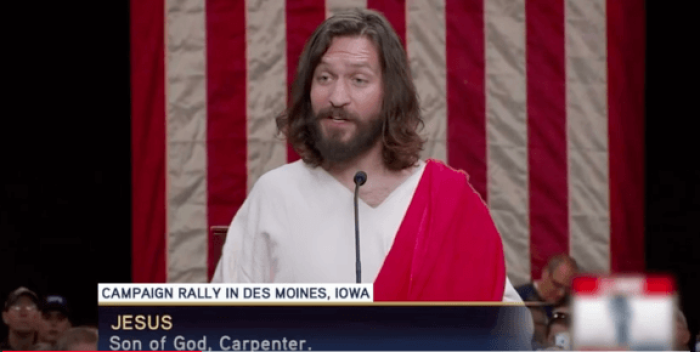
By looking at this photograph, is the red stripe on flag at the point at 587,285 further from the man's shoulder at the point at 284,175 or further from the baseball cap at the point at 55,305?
the baseball cap at the point at 55,305

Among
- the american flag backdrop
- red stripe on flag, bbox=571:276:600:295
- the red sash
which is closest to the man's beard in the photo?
the red sash

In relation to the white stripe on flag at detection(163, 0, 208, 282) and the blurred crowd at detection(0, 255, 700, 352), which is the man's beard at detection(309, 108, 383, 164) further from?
the white stripe on flag at detection(163, 0, 208, 282)

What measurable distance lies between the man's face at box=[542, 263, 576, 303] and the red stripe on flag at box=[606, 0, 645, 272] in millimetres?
457

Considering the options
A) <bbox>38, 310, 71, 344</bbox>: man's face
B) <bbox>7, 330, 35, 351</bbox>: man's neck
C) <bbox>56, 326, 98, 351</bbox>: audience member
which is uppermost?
<bbox>56, 326, 98, 351</bbox>: audience member

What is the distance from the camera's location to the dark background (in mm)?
4230

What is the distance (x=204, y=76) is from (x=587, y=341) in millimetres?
3441

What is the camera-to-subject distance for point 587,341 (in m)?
0.84

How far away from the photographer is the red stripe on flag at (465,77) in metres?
4.14

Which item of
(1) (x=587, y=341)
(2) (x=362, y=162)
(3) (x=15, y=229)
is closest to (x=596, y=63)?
(2) (x=362, y=162)

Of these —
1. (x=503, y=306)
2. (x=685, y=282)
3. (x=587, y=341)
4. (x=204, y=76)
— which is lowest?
(x=685, y=282)

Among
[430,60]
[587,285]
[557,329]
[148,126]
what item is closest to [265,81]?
[148,126]

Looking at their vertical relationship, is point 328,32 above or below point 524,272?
above

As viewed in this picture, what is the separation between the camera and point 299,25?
13.6 ft

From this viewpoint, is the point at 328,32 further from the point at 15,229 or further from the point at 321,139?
the point at 15,229
